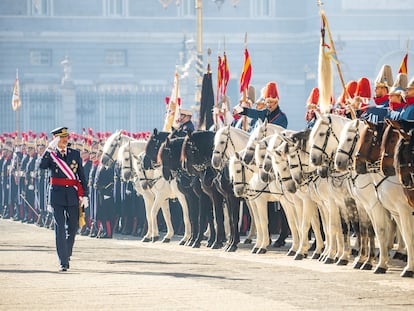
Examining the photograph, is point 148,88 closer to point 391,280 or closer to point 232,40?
point 232,40

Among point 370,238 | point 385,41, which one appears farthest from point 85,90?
point 370,238

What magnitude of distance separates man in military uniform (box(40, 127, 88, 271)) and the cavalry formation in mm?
2669

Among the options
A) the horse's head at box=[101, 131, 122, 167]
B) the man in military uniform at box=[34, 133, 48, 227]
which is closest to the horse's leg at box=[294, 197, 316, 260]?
the horse's head at box=[101, 131, 122, 167]

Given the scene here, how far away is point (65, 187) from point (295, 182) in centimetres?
301

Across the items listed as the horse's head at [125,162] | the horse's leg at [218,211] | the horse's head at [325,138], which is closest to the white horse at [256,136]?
the horse's leg at [218,211]

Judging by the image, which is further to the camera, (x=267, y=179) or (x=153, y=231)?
(x=153, y=231)

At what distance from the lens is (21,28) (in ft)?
267

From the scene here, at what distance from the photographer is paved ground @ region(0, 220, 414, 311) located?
15867mm

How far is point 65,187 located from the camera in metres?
19.9

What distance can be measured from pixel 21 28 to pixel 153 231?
2201 inches

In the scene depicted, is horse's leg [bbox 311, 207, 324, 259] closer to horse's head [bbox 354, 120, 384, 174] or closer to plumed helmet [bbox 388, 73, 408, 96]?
plumed helmet [bbox 388, 73, 408, 96]

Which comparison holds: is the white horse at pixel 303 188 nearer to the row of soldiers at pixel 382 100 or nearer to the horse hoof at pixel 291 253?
the horse hoof at pixel 291 253

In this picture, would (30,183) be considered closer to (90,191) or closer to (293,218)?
(90,191)

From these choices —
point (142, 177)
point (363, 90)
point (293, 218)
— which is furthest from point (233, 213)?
point (142, 177)
